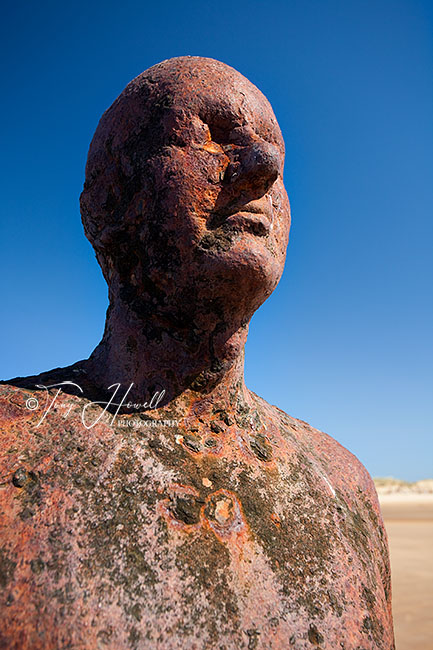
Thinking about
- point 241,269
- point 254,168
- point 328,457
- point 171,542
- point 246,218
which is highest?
point 254,168

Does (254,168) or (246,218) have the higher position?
(254,168)

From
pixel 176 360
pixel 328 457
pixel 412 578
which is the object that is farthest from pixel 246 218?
pixel 412 578

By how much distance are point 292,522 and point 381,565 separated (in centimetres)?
81

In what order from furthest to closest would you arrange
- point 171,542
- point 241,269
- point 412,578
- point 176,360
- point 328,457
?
point 412,578 → point 328,457 → point 176,360 → point 241,269 → point 171,542

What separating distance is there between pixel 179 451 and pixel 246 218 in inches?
40.5

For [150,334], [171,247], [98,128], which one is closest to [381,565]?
[150,334]

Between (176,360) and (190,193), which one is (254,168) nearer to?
(190,193)

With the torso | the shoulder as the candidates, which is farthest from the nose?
the shoulder

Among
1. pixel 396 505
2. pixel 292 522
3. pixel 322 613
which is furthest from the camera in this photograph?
pixel 396 505

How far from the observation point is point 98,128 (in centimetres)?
266

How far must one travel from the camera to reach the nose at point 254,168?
7.18ft

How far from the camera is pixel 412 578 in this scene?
9.46 meters

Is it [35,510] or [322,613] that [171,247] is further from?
[322,613]

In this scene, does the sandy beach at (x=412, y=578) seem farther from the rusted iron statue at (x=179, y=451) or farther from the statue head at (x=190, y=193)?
the statue head at (x=190, y=193)
